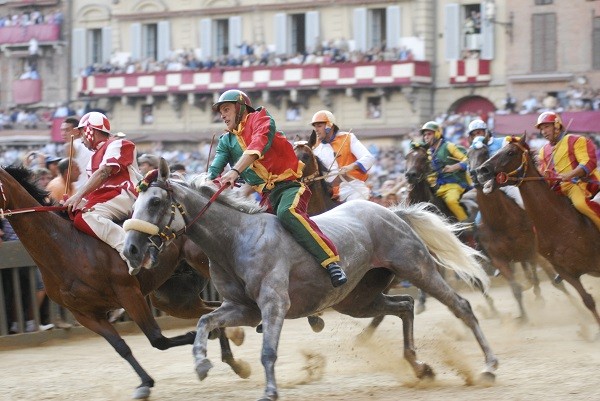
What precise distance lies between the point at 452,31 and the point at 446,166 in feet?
86.6

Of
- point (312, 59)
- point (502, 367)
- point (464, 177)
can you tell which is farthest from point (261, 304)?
point (312, 59)

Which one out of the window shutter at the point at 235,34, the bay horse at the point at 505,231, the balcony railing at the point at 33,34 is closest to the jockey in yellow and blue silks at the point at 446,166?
the bay horse at the point at 505,231

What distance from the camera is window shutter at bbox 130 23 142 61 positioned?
49.0 meters

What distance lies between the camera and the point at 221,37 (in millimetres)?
47781

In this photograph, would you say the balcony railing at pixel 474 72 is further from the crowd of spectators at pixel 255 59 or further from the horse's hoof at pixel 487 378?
the horse's hoof at pixel 487 378

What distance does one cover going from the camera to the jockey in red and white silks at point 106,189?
10.3 m

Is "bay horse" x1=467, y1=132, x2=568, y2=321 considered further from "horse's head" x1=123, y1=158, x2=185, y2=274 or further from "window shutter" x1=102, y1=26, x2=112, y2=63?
"window shutter" x1=102, y1=26, x2=112, y2=63

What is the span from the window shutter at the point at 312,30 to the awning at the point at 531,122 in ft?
38.0

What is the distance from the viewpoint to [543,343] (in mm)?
12414

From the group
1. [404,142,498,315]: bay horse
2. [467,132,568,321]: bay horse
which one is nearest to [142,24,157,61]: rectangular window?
[404,142,498,315]: bay horse

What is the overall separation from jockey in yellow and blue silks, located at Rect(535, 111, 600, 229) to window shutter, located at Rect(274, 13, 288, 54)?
32.8 meters

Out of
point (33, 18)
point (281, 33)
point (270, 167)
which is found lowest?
point (270, 167)

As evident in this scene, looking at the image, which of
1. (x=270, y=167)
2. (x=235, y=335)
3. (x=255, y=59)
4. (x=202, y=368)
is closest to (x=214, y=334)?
(x=202, y=368)

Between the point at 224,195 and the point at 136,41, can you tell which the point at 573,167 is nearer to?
the point at 224,195
